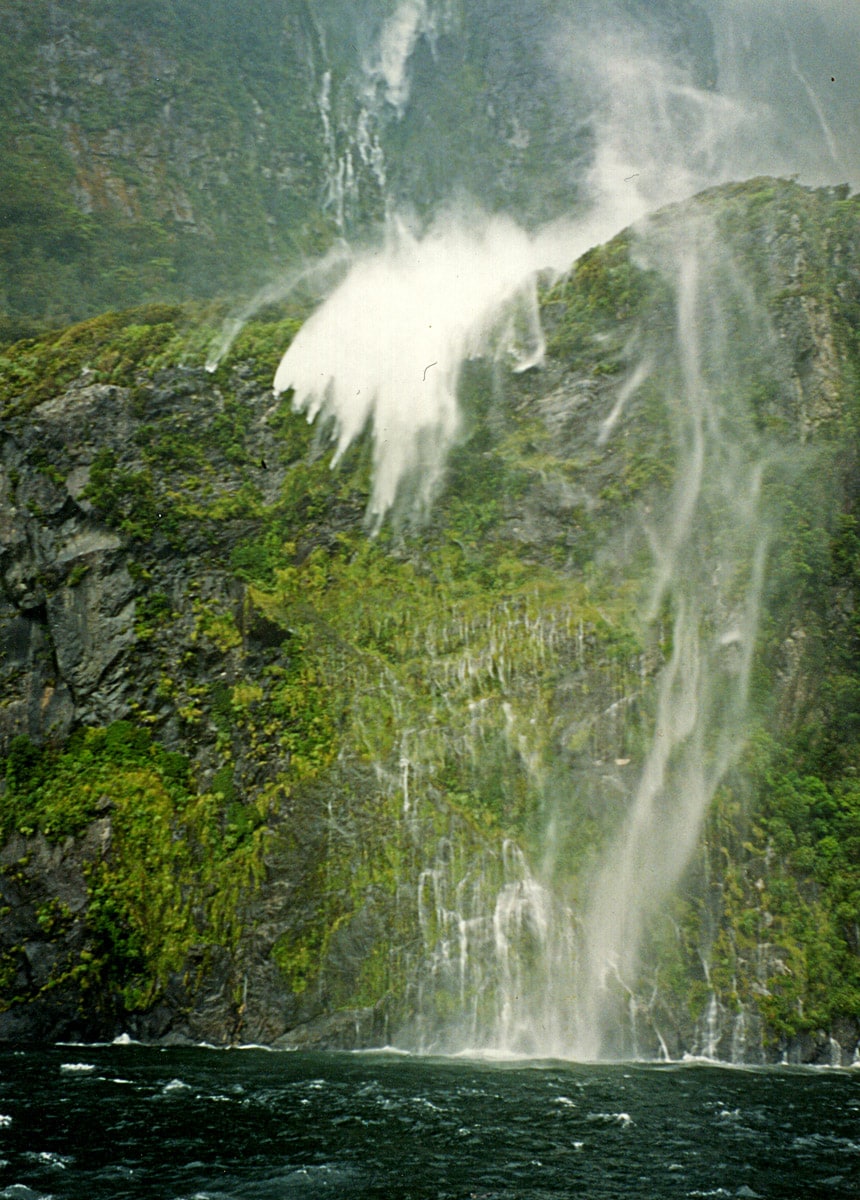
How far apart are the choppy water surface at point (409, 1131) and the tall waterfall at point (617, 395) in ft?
11.8

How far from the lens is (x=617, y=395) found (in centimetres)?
3250

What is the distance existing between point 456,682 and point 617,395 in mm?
12664

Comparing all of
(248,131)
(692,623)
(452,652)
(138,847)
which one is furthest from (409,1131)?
(248,131)

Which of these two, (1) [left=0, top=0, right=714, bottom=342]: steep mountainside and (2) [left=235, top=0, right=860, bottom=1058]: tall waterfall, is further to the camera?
(1) [left=0, top=0, right=714, bottom=342]: steep mountainside

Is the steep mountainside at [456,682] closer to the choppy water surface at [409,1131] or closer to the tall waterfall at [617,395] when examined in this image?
the tall waterfall at [617,395]

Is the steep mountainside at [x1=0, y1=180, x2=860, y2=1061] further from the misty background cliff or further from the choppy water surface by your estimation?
the choppy water surface

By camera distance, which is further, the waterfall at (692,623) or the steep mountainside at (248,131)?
the steep mountainside at (248,131)

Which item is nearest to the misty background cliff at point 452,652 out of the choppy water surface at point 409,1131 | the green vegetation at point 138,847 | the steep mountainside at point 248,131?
the green vegetation at point 138,847

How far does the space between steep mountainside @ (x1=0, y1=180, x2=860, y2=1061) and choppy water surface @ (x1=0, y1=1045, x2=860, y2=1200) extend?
10.4 feet

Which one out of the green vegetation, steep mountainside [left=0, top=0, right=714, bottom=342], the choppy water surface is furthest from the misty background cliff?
steep mountainside [left=0, top=0, right=714, bottom=342]

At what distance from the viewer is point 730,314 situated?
33.2 meters

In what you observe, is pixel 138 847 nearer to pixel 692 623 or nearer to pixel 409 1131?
pixel 409 1131

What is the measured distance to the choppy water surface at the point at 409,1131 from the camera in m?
10.6

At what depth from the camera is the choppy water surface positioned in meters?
10.6
